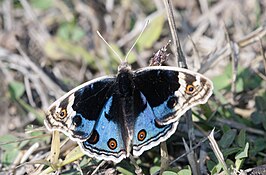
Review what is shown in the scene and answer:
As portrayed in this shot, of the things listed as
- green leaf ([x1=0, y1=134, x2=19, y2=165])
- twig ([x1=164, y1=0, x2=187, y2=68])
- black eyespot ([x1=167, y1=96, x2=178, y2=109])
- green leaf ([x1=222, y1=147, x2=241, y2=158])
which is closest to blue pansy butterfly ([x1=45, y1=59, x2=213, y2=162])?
black eyespot ([x1=167, y1=96, x2=178, y2=109])

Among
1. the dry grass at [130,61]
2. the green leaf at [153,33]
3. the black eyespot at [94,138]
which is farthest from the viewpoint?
the green leaf at [153,33]

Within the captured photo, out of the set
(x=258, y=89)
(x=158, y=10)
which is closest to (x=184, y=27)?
(x=158, y=10)

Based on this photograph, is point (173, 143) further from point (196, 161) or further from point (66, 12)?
point (66, 12)

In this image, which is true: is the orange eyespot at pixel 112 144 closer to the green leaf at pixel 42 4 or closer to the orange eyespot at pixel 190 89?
the orange eyespot at pixel 190 89

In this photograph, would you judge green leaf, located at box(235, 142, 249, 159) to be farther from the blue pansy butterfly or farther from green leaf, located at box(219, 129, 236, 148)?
the blue pansy butterfly

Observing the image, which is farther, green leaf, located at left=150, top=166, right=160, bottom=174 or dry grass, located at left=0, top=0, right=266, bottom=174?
dry grass, located at left=0, top=0, right=266, bottom=174

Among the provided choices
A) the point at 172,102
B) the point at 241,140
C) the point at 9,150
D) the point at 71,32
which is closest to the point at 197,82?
the point at 172,102

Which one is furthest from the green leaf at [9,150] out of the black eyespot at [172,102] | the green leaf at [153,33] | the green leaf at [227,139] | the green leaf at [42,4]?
the green leaf at [42,4]
